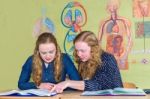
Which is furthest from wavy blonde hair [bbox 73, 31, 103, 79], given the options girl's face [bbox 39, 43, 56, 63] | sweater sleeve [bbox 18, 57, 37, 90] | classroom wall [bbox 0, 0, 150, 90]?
classroom wall [bbox 0, 0, 150, 90]

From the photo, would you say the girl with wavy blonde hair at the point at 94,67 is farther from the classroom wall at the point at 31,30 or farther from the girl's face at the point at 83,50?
the classroom wall at the point at 31,30

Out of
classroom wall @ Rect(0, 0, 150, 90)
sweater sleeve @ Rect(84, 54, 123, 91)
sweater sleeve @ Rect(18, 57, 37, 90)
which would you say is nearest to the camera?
sweater sleeve @ Rect(84, 54, 123, 91)

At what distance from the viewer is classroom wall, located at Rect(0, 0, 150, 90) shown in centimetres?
275

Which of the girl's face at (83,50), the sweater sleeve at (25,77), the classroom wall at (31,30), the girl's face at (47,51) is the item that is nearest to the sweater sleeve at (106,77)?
the girl's face at (83,50)

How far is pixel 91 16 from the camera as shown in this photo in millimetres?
2824

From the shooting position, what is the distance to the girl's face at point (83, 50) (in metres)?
2.03

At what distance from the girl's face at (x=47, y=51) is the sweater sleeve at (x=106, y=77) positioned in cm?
31

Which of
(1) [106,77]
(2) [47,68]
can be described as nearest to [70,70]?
(2) [47,68]

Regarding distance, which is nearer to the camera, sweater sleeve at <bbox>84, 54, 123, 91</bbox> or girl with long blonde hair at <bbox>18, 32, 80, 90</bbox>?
sweater sleeve at <bbox>84, 54, 123, 91</bbox>

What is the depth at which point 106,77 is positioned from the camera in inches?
78.7

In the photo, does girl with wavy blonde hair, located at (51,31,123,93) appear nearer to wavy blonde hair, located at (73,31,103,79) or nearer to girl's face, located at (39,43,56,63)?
wavy blonde hair, located at (73,31,103,79)

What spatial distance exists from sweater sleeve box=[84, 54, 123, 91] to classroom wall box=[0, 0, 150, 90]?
75 cm

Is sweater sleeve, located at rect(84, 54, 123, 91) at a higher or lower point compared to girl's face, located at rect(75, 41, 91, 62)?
lower

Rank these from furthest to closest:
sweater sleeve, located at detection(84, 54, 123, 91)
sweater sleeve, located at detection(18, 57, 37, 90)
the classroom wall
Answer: the classroom wall → sweater sleeve, located at detection(18, 57, 37, 90) → sweater sleeve, located at detection(84, 54, 123, 91)
